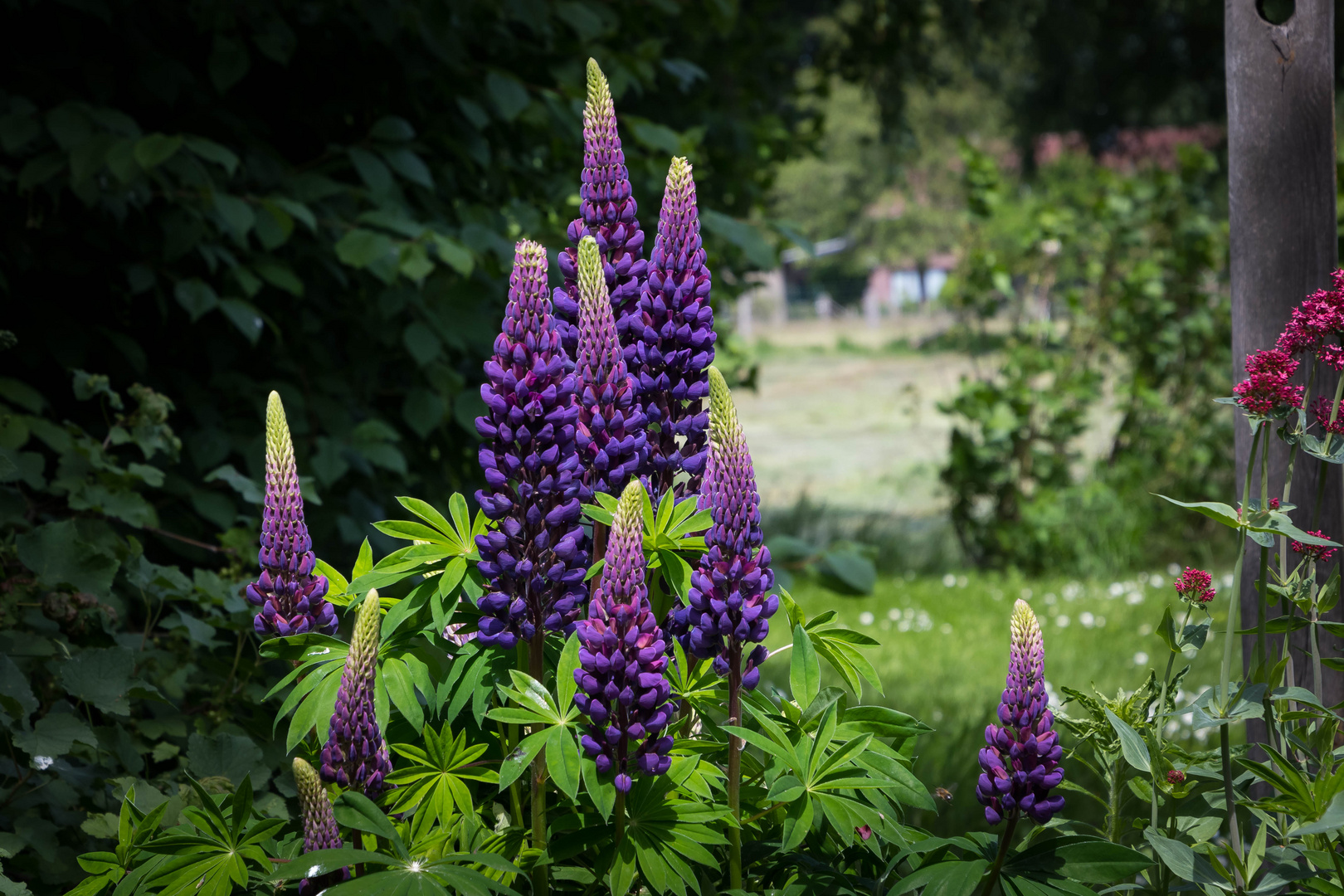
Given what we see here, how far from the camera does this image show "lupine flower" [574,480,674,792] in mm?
1158

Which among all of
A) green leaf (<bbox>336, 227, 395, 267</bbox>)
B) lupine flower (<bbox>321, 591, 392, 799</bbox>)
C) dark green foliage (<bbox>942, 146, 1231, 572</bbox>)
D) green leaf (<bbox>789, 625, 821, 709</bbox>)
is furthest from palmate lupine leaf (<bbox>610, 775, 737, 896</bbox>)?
dark green foliage (<bbox>942, 146, 1231, 572</bbox>)

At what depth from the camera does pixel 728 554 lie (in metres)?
1.27

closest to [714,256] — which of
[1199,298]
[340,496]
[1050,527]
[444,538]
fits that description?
[340,496]

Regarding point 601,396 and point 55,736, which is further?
point 55,736

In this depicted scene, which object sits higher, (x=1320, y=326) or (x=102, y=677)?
(x=1320, y=326)

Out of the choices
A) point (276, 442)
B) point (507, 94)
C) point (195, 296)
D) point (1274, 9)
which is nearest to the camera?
point (276, 442)

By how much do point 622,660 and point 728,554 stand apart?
20 centimetres

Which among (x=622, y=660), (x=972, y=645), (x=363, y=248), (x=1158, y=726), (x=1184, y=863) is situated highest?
(x=363, y=248)

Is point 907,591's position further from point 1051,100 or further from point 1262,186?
point 1051,100

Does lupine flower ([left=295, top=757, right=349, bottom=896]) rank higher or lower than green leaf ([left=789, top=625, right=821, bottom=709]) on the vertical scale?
lower

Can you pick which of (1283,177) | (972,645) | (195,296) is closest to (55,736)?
(195,296)

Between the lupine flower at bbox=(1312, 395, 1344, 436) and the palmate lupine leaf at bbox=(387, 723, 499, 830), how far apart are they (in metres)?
1.19

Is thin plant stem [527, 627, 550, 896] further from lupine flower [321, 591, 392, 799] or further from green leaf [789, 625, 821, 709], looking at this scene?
green leaf [789, 625, 821, 709]

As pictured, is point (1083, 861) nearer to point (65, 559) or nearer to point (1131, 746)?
point (1131, 746)
